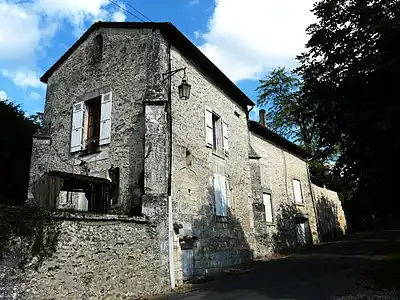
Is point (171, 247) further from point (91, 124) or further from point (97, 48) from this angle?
point (97, 48)

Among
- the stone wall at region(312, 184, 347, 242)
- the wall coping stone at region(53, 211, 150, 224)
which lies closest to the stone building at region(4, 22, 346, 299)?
the wall coping stone at region(53, 211, 150, 224)

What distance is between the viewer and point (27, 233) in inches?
257

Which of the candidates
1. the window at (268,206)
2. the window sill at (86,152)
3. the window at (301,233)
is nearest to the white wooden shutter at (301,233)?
the window at (301,233)

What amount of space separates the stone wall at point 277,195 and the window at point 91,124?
7218mm

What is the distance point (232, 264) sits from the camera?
12.8 m

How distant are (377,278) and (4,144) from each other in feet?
48.0

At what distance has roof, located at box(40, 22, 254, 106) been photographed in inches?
458

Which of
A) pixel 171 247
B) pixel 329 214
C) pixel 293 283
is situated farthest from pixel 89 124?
pixel 329 214

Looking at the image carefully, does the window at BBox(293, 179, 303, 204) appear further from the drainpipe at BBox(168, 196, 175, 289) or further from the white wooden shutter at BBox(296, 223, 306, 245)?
the drainpipe at BBox(168, 196, 175, 289)

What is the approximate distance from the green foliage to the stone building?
0.68 ft

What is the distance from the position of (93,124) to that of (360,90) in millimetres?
8416

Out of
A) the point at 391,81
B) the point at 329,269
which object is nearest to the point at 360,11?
the point at 391,81

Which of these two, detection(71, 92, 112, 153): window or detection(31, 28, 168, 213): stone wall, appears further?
detection(71, 92, 112, 153): window

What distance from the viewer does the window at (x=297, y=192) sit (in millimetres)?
20516
